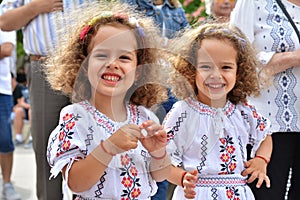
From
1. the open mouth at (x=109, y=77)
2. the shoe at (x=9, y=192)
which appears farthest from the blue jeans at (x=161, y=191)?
the shoe at (x=9, y=192)

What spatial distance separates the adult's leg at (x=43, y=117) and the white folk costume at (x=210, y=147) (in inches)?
38.6

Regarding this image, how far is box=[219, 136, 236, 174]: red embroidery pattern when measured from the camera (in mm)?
3311

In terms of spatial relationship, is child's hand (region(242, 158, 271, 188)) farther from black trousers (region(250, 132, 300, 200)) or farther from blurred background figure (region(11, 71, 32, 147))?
Result: blurred background figure (region(11, 71, 32, 147))

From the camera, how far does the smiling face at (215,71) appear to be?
326 centimetres

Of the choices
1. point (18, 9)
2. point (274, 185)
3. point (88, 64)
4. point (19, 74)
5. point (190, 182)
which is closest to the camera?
point (88, 64)

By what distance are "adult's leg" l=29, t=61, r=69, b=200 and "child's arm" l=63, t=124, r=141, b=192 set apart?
127 cm

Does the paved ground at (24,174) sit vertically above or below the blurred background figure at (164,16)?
below

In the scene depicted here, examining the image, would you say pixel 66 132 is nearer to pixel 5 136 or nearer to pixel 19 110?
pixel 5 136

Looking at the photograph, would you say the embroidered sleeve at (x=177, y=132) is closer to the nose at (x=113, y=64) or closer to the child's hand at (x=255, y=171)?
the child's hand at (x=255, y=171)

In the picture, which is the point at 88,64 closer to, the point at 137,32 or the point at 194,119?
the point at 137,32

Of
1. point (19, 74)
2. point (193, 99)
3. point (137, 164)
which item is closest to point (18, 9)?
point (193, 99)

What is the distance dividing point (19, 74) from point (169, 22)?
42.9 feet

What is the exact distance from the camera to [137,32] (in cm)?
296

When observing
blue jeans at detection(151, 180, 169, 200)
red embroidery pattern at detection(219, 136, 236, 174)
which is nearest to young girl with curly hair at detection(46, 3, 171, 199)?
red embroidery pattern at detection(219, 136, 236, 174)
